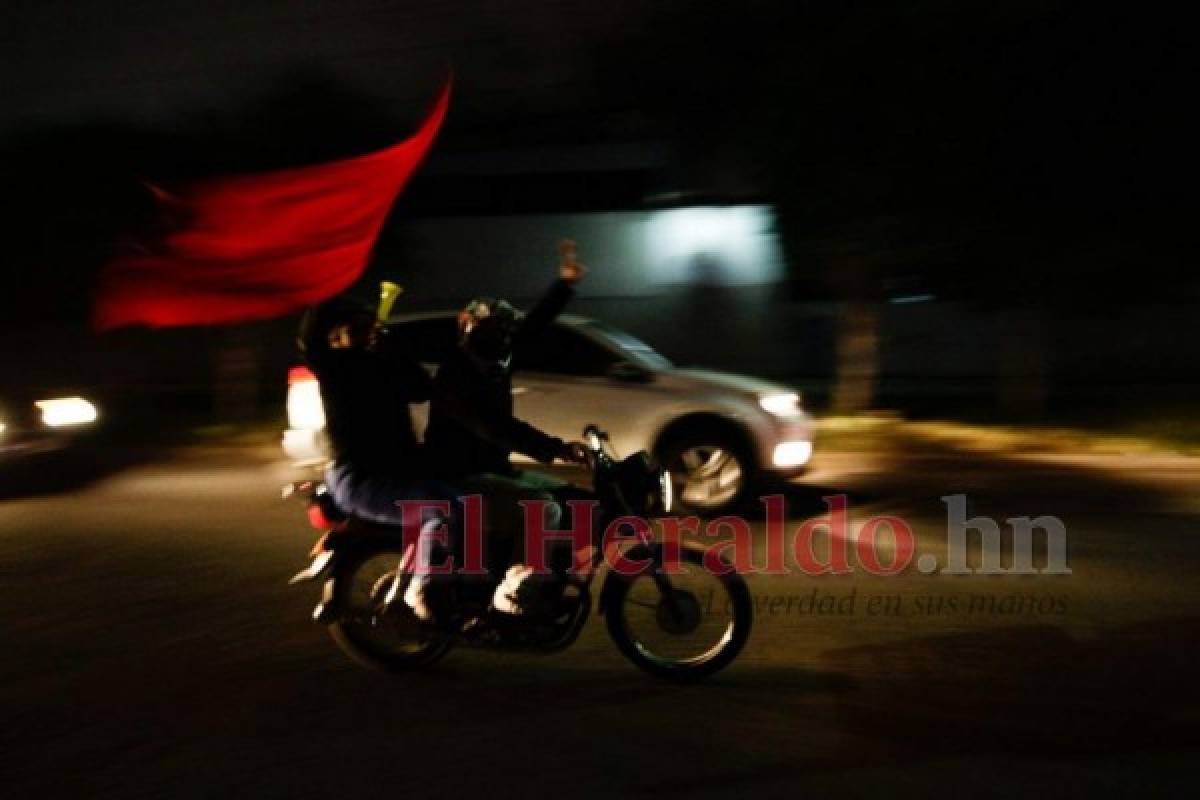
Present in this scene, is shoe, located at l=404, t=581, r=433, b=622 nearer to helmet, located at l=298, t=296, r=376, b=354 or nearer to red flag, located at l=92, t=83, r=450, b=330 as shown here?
helmet, located at l=298, t=296, r=376, b=354

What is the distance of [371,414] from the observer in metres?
5.62

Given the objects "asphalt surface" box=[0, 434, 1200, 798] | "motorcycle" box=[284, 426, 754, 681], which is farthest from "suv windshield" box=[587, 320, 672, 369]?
"motorcycle" box=[284, 426, 754, 681]

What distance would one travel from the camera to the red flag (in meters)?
15.0

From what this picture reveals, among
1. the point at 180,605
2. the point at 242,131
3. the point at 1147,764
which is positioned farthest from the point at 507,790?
the point at 242,131

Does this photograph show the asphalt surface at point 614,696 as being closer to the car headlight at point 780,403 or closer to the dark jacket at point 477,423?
the dark jacket at point 477,423

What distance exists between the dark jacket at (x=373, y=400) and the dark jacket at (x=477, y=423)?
111mm

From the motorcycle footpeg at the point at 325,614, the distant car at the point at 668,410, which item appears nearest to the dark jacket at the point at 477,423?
the motorcycle footpeg at the point at 325,614

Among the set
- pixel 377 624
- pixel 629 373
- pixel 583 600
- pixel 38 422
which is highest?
pixel 629 373

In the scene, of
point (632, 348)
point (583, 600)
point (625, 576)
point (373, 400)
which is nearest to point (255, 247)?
point (632, 348)

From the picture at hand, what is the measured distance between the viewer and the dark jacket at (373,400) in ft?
18.4

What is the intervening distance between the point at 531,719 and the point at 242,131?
13.1 m

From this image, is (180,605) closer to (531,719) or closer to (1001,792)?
(531,719)

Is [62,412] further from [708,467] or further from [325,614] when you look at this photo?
[325,614]

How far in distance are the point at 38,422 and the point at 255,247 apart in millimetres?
4368
